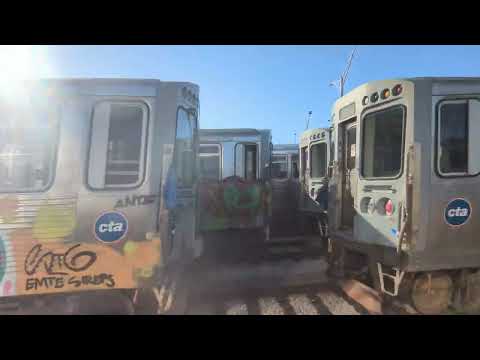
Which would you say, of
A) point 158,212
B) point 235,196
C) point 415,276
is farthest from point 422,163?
point 235,196

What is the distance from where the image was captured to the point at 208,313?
384cm

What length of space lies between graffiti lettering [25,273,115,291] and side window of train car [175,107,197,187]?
1311 millimetres

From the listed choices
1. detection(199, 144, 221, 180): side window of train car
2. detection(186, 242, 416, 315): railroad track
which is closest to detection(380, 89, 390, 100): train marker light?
detection(186, 242, 416, 315): railroad track

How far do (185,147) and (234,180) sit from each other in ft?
12.4

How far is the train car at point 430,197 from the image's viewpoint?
3.19 meters

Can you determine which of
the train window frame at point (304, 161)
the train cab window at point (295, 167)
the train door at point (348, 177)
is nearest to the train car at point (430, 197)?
the train door at point (348, 177)

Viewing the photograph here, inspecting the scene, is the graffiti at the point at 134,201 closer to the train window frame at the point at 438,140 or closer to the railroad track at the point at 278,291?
the railroad track at the point at 278,291

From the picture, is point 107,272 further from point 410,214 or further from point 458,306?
point 458,306

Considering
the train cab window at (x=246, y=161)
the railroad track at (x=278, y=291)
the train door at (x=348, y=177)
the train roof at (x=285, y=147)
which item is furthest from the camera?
the train roof at (x=285, y=147)

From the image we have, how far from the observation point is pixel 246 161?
7816 mm

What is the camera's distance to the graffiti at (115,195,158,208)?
2861 millimetres

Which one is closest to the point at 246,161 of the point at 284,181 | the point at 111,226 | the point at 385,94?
the point at 284,181

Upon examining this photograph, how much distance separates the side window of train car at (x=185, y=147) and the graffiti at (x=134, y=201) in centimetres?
56

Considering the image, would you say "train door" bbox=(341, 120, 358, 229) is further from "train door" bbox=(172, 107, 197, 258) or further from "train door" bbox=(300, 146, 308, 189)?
"train door" bbox=(300, 146, 308, 189)
